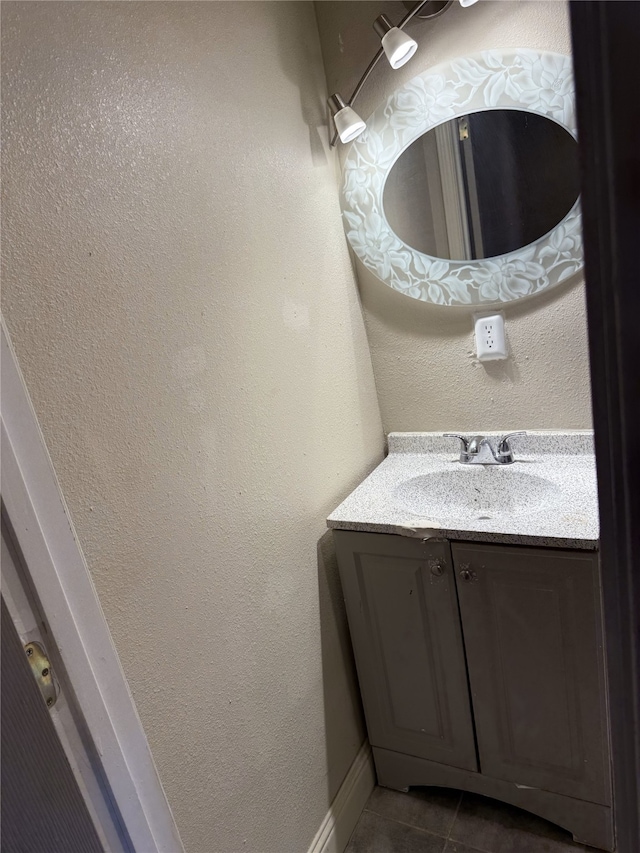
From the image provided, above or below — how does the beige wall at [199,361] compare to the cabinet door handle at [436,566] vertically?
above

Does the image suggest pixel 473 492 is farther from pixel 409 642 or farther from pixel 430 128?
pixel 430 128

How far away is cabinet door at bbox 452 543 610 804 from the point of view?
1060 mm

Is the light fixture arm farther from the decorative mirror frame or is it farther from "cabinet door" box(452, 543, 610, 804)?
"cabinet door" box(452, 543, 610, 804)

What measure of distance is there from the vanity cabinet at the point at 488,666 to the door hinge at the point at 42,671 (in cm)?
72

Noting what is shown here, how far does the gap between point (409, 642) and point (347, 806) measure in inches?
18.8

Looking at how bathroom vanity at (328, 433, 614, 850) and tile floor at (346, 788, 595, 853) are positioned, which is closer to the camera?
bathroom vanity at (328, 433, 614, 850)

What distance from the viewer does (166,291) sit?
861mm

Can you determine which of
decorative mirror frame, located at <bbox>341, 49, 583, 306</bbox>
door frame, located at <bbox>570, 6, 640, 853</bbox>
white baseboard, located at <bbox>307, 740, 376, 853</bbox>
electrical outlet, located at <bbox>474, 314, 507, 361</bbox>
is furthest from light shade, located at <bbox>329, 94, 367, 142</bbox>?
white baseboard, located at <bbox>307, 740, 376, 853</bbox>

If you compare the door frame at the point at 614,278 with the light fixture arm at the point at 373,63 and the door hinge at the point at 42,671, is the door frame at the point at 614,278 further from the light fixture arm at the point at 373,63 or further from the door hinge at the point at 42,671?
the light fixture arm at the point at 373,63

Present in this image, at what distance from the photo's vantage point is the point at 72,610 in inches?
26.2

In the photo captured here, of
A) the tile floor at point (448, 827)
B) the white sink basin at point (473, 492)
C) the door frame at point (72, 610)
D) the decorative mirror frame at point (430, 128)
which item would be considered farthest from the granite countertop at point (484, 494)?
the tile floor at point (448, 827)

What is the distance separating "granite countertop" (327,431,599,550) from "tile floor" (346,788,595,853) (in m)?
0.76

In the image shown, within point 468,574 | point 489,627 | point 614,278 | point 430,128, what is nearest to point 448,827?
point 489,627

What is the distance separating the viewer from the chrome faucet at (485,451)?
140 centimetres
